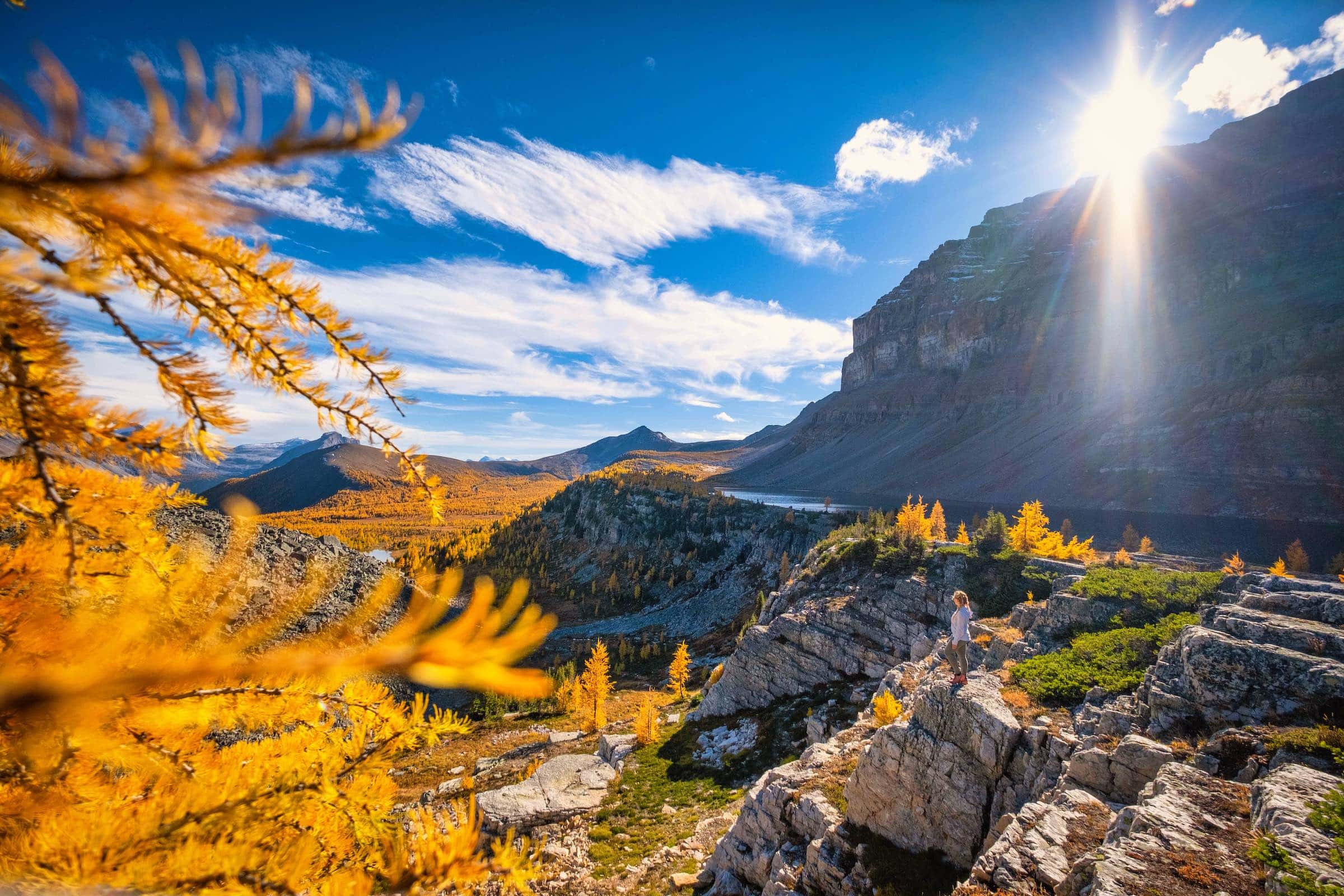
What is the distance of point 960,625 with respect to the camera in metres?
10.1

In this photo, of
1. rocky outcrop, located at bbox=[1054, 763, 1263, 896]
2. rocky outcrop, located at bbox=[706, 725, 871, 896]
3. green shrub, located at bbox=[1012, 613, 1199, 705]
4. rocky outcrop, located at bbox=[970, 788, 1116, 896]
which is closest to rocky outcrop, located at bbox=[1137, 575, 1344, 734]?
green shrub, located at bbox=[1012, 613, 1199, 705]

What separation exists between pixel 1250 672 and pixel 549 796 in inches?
720

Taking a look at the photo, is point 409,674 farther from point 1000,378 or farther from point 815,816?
point 1000,378

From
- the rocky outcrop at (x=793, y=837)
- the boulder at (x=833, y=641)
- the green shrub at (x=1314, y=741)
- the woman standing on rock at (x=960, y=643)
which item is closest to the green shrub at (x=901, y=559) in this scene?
the boulder at (x=833, y=641)

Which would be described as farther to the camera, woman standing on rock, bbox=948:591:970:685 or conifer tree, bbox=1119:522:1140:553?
conifer tree, bbox=1119:522:1140:553

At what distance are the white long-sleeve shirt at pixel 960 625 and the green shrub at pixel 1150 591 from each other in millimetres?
6828

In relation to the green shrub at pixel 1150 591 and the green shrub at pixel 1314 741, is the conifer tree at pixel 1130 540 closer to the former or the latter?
the green shrub at pixel 1150 591

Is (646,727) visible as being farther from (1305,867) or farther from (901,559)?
(1305,867)

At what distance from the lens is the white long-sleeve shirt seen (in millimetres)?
10023

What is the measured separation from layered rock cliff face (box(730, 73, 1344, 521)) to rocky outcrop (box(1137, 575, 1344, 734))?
9289 centimetres

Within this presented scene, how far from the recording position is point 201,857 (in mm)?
2027

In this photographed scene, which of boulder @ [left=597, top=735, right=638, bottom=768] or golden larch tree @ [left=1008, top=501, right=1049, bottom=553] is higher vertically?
golden larch tree @ [left=1008, top=501, right=1049, bottom=553]

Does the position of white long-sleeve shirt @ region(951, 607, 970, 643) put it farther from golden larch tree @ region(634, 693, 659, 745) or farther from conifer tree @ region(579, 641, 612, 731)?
conifer tree @ region(579, 641, 612, 731)

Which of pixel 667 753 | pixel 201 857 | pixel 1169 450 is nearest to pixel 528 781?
pixel 667 753
